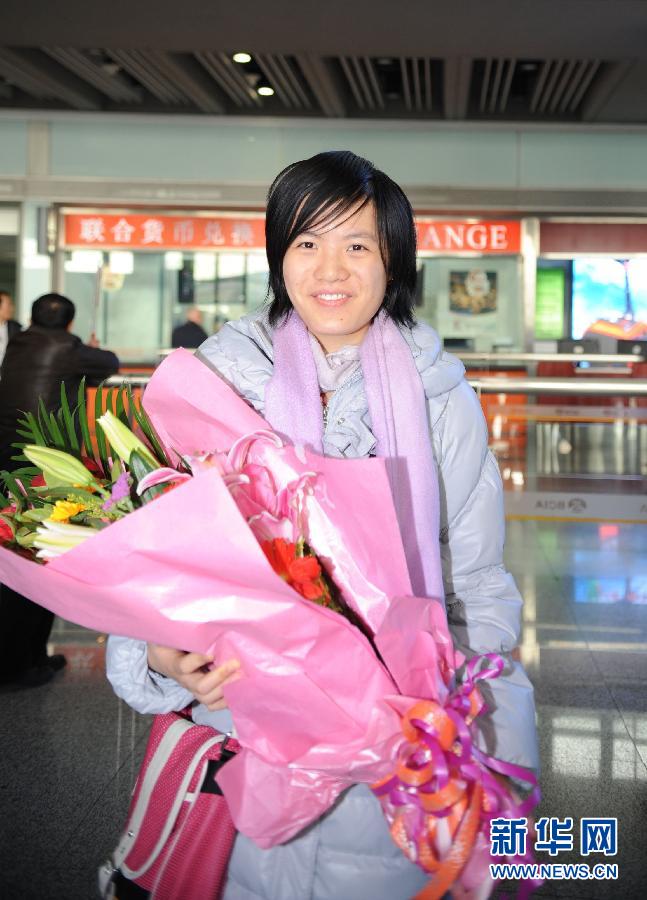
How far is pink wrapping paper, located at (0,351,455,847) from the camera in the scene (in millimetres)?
1027

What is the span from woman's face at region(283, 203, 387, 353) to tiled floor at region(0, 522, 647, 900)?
66.2 inches

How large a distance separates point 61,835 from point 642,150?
9.77 metres

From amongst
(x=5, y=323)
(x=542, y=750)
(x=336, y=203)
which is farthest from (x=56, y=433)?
(x=5, y=323)

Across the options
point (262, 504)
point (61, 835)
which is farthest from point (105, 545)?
point (61, 835)

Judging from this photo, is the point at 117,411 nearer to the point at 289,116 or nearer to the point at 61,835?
the point at 61,835

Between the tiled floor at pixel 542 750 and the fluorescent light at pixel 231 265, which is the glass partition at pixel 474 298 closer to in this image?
the fluorescent light at pixel 231 265

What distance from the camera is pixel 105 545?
3.40 feet

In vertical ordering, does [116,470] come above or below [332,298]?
below

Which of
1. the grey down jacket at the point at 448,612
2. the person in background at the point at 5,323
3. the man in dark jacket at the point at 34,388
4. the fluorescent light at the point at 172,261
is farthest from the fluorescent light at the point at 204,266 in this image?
the grey down jacket at the point at 448,612

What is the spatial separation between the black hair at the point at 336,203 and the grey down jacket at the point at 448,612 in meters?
0.13

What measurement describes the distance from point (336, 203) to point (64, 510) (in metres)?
0.58

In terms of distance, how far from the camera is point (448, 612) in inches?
57.1

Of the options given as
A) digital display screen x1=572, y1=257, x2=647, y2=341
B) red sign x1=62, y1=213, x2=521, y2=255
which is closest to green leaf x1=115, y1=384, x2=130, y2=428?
red sign x1=62, y1=213, x2=521, y2=255

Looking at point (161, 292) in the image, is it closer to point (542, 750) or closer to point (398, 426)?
point (542, 750)
